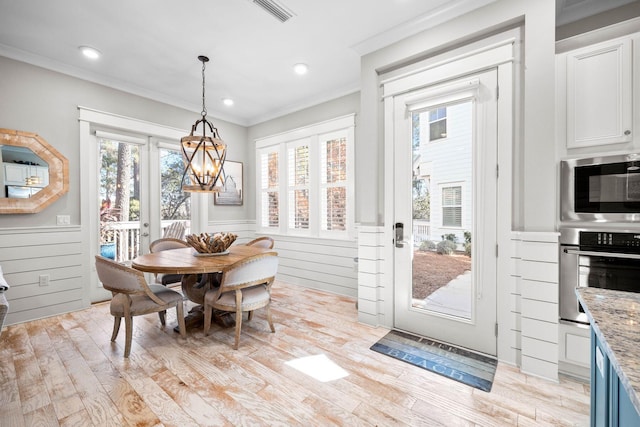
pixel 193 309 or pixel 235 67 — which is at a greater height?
pixel 235 67

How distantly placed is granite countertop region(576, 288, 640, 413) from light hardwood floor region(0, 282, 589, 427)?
3.15 feet

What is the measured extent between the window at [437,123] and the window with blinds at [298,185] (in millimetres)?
2185

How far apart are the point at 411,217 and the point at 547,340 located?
1342 millimetres

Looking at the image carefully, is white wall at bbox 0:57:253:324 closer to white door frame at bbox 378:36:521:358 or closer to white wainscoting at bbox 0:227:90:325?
white wainscoting at bbox 0:227:90:325

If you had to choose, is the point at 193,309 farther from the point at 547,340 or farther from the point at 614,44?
the point at 614,44

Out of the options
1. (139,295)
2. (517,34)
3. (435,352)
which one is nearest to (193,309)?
(139,295)

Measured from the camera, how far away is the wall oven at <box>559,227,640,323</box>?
70.3 inches

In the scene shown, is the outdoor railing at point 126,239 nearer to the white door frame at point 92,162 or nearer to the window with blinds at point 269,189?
the white door frame at point 92,162

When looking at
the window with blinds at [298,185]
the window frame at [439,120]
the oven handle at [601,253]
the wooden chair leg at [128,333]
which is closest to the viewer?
the oven handle at [601,253]

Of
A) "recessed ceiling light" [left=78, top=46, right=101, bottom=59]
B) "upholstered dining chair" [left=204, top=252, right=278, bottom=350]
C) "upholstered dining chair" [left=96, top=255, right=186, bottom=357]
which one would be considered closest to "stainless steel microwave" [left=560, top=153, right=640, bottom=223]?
"upholstered dining chair" [left=204, top=252, right=278, bottom=350]

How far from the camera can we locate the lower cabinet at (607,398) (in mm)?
736

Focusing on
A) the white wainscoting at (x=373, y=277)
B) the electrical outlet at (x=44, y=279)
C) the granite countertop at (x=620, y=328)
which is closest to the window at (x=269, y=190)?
the white wainscoting at (x=373, y=277)

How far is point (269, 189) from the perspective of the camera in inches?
196

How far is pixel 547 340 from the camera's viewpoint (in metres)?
1.96
